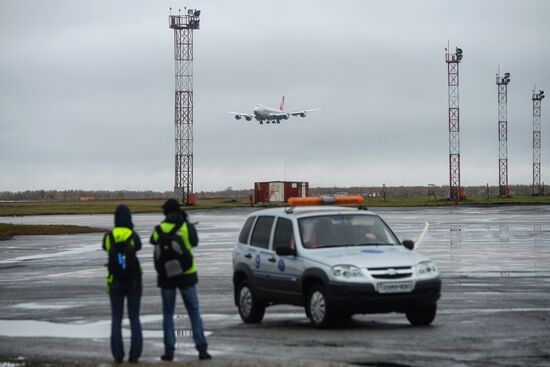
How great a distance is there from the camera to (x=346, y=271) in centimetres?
1500

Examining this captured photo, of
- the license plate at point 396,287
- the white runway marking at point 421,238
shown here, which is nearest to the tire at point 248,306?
the license plate at point 396,287

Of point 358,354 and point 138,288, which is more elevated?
point 138,288

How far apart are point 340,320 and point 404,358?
3968 mm

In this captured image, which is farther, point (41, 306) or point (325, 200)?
point (41, 306)

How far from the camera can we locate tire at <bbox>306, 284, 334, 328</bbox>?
15.0 meters

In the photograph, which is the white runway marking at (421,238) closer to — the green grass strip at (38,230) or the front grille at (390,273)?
the green grass strip at (38,230)

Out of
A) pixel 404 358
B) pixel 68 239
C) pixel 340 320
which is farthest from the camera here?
pixel 68 239

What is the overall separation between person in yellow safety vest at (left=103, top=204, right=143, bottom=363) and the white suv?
3.39 meters

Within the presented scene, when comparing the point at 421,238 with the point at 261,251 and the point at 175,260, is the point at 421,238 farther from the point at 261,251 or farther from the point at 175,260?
the point at 175,260

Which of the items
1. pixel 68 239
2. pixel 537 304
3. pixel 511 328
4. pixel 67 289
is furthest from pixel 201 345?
pixel 68 239

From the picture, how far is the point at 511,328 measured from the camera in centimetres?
1486

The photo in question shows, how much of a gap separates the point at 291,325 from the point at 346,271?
1650 millimetres

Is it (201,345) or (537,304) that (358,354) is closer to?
(201,345)

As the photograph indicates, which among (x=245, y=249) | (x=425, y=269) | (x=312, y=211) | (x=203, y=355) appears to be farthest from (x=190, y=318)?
(x=245, y=249)
